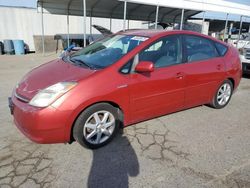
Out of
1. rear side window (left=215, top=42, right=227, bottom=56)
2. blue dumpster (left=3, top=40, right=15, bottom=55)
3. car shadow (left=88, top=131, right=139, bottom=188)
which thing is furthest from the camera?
blue dumpster (left=3, top=40, right=15, bottom=55)

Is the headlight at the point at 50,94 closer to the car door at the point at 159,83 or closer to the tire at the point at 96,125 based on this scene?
the tire at the point at 96,125

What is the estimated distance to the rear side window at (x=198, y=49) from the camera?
12.7 feet

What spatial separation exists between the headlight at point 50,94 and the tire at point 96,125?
0.37m

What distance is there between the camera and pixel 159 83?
11.2 ft

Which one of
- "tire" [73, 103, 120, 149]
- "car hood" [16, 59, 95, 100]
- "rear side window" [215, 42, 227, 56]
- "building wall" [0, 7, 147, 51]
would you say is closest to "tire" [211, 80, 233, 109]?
"rear side window" [215, 42, 227, 56]

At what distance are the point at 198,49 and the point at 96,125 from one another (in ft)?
7.71

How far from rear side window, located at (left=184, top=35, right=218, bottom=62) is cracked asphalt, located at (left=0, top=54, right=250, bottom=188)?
116cm

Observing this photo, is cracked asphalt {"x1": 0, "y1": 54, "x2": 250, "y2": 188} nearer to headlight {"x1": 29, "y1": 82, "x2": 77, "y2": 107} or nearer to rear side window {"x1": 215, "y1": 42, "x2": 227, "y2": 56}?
headlight {"x1": 29, "y1": 82, "x2": 77, "y2": 107}

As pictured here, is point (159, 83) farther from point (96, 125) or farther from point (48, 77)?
point (48, 77)

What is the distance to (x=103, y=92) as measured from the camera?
9.50ft

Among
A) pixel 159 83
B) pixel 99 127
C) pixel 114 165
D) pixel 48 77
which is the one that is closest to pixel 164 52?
pixel 159 83

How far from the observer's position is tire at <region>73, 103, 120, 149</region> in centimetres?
287

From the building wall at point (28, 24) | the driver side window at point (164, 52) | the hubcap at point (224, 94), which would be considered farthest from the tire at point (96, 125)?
the building wall at point (28, 24)

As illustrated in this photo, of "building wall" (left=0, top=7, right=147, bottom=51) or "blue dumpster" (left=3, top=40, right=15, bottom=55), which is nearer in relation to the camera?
"blue dumpster" (left=3, top=40, right=15, bottom=55)
